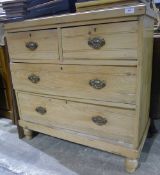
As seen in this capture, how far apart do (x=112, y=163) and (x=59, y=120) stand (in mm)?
397

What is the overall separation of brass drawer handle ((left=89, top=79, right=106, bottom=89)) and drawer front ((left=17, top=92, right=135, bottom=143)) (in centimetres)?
11

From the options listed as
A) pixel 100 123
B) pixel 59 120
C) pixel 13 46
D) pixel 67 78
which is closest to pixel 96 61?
pixel 67 78

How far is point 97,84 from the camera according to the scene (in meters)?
1.02

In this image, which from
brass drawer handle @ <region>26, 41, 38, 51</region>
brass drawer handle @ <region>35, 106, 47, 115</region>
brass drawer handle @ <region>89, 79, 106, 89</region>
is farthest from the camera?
brass drawer handle @ <region>35, 106, 47, 115</region>

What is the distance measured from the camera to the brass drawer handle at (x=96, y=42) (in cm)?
94

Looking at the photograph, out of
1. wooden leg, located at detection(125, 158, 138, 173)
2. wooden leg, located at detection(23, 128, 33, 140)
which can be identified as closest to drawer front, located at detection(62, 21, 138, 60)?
wooden leg, located at detection(125, 158, 138, 173)

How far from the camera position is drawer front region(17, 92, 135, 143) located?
1022 millimetres

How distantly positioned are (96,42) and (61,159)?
72 centimetres

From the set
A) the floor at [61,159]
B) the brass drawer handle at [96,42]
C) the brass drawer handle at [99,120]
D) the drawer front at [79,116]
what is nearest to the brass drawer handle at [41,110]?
the drawer front at [79,116]

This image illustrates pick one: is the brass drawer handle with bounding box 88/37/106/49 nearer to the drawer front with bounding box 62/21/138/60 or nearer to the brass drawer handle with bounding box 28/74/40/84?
Result: the drawer front with bounding box 62/21/138/60

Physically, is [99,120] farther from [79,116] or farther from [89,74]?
[89,74]

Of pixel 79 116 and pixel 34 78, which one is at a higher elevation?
pixel 34 78

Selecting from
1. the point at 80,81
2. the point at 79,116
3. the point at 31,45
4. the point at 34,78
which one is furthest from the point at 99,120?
the point at 31,45

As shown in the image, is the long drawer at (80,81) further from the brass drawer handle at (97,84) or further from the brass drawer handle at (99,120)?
the brass drawer handle at (99,120)
